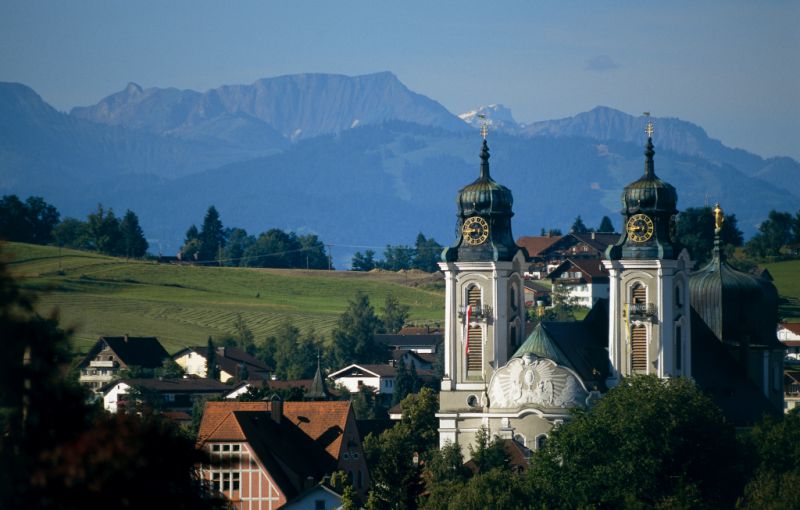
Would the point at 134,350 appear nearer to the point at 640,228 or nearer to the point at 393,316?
the point at 393,316

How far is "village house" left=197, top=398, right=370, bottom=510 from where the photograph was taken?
75.1 meters

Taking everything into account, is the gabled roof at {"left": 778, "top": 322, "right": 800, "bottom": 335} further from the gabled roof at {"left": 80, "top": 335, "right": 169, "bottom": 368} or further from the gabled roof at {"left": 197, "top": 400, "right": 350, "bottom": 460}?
the gabled roof at {"left": 197, "top": 400, "right": 350, "bottom": 460}

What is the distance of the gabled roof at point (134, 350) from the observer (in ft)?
495

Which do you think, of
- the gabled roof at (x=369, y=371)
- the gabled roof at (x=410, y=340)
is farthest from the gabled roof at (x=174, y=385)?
the gabled roof at (x=410, y=340)

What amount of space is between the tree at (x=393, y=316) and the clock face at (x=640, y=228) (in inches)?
3536

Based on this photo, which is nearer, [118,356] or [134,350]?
[118,356]

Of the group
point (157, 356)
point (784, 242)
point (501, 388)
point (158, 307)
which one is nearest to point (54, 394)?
point (501, 388)

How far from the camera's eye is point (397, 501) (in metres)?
69.3

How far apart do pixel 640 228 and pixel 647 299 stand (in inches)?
132

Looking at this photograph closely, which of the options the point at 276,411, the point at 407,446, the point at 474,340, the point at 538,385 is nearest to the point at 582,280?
the point at 407,446

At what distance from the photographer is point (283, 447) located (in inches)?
3273

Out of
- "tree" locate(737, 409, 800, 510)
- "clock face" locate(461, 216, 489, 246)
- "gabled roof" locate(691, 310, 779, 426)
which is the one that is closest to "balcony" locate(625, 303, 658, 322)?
"gabled roof" locate(691, 310, 779, 426)

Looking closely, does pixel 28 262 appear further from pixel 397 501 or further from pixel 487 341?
pixel 397 501

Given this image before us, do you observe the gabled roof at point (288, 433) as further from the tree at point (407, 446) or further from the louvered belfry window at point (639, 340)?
the louvered belfry window at point (639, 340)
